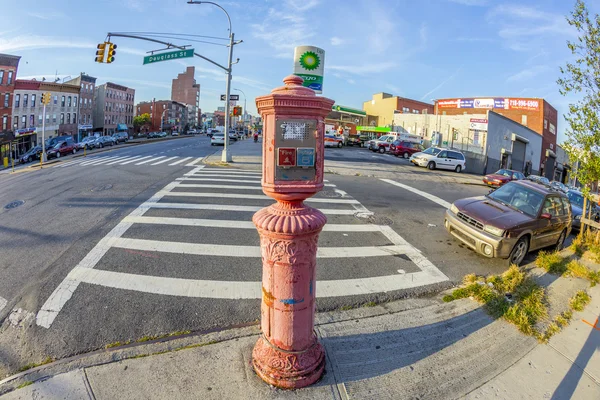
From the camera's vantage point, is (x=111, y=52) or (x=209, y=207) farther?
(x=111, y=52)

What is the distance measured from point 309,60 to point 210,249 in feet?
34.2

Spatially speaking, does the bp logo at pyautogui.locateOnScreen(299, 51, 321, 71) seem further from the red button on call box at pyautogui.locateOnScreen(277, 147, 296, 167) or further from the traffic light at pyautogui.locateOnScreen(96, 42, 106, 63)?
the red button on call box at pyautogui.locateOnScreen(277, 147, 296, 167)

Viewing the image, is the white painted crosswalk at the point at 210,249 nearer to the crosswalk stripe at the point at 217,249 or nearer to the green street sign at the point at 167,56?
the crosswalk stripe at the point at 217,249

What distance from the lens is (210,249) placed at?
238 inches

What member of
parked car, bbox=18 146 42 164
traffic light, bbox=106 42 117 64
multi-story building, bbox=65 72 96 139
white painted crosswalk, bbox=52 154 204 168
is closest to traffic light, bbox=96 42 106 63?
traffic light, bbox=106 42 117 64

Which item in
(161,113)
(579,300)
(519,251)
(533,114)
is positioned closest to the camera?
(579,300)

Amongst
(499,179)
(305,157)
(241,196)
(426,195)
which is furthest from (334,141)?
(305,157)

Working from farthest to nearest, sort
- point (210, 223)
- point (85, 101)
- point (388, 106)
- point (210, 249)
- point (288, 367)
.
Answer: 1. point (388, 106)
2. point (85, 101)
3. point (210, 223)
4. point (210, 249)
5. point (288, 367)

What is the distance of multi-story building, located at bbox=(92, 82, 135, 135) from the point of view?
228 feet

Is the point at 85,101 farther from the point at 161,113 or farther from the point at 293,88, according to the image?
the point at 293,88

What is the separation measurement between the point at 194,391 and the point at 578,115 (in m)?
9.03

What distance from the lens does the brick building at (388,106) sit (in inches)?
2507

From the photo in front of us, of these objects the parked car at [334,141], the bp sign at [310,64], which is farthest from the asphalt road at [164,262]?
the parked car at [334,141]

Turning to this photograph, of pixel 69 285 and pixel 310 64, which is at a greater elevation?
pixel 310 64
